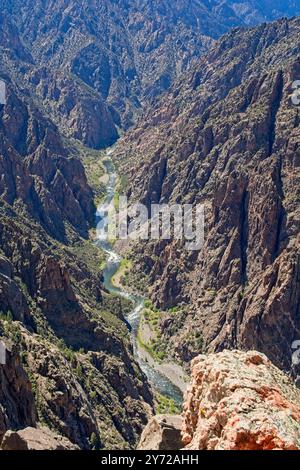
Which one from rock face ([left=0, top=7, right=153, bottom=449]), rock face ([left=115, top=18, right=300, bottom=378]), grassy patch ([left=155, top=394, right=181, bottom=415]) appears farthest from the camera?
rock face ([left=115, top=18, right=300, bottom=378])

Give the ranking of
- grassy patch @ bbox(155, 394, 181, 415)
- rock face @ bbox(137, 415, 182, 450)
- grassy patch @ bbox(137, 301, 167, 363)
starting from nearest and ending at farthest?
1. rock face @ bbox(137, 415, 182, 450)
2. grassy patch @ bbox(155, 394, 181, 415)
3. grassy patch @ bbox(137, 301, 167, 363)

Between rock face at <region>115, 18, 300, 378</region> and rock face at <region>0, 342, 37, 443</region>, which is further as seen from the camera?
rock face at <region>115, 18, 300, 378</region>

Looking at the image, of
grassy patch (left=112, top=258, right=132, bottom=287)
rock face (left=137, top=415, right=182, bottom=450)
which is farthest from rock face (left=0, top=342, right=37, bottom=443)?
grassy patch (left=112, top=258, right=132, bottom=287)

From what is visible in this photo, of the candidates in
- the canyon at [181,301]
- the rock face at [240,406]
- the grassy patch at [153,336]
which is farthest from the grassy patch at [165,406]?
the rock face at [240,406]

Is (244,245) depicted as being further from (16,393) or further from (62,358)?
(16,393)

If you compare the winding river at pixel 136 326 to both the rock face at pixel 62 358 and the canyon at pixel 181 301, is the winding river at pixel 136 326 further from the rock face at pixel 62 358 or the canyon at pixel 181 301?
the rock face at pixel 62 358

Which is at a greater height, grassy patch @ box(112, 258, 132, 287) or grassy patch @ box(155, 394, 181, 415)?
grassy patch @ box(112, 258, 132, 287)

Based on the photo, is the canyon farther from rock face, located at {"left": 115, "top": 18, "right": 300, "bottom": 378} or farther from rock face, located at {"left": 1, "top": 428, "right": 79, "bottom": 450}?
rock face, located at {"left": 115, "top": 18, "right": 300, "bottom": 378}
